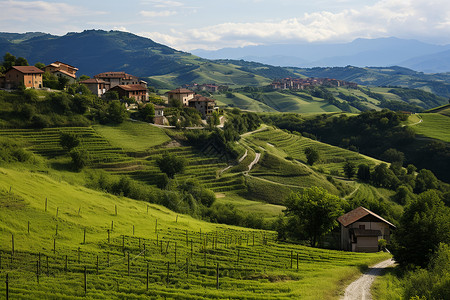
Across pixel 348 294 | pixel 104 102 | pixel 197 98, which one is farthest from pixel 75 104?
pixel 348 294

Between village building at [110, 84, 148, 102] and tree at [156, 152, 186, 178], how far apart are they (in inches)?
1549

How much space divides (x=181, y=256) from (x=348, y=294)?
646 inches

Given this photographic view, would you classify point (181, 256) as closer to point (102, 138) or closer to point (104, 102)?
point (102, 138)

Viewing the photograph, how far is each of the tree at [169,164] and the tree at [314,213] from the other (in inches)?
1801

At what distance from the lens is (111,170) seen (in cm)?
9469

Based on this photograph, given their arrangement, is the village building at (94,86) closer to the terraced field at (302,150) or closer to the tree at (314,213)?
the terraced field at (302,150)

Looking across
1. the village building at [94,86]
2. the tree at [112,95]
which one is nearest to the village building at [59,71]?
the village building at [94,86]

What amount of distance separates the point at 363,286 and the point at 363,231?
25.5 meters

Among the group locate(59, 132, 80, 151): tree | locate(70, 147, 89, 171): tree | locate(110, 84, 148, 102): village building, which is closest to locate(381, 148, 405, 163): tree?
locate(110, 84, 148, 102): village building

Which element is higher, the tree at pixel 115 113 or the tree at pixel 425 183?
the tree at pixel 115 113

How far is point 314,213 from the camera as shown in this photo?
57.1 meters

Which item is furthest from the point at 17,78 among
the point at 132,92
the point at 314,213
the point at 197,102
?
the point at 314,213

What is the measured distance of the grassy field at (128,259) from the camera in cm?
3002

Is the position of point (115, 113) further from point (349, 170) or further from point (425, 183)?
point (425, 183)
